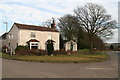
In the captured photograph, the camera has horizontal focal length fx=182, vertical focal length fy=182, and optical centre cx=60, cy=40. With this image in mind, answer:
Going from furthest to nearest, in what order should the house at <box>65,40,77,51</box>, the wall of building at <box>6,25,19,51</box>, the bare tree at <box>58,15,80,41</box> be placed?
the house at <box>65,40,77,51</box>
the bare tree at <box>58,15,80,41</box>
the wall of building at <box>6,25,19,51</box>

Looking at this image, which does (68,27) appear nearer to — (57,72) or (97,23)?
(97,23)

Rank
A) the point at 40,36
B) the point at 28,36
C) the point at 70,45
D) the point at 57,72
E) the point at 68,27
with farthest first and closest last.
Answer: the point at 70,45 → the point at 68,27 → the point at 40,36 → the point at 28,36 → the point at 57,72

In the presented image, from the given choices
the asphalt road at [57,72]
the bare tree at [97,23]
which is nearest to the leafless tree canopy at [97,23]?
the bare tree at [97,23]

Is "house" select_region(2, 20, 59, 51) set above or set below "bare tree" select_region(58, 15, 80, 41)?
below

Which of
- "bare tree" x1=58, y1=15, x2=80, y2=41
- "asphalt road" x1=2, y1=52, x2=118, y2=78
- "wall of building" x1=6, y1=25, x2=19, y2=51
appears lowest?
"asphalt road" x1=2, y1=52, x2=118, y2=78

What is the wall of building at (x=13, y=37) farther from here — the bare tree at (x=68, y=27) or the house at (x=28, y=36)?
the bare tree at (x=68, y=27)

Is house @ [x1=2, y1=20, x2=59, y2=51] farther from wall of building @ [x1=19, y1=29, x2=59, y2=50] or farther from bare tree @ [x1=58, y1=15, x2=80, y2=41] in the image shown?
bare tree @ [x1=58, y1=15, x2=80, y2=41]

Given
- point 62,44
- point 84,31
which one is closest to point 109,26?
point 84,31

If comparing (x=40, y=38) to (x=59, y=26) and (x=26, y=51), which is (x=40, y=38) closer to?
(x=26, y=51)

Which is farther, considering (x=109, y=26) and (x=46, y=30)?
(x=109, y=26)

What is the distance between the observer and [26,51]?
34.5 m

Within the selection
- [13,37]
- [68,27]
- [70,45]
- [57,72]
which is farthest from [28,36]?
[57,72]

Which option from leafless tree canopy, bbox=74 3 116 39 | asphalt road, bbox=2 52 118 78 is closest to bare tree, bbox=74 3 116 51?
leafless tree canopy, bbox=74 3 116 39

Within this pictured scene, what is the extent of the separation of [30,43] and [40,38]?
13.5 ft
